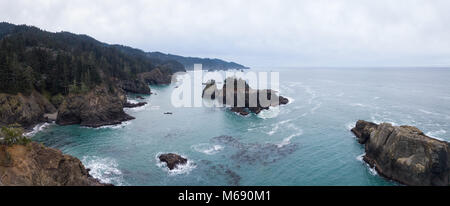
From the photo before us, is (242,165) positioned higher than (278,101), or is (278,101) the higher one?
(278,101)

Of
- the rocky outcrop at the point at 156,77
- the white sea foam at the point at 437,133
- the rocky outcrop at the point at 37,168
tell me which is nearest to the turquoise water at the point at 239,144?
the white sea foam at the point at 437,133

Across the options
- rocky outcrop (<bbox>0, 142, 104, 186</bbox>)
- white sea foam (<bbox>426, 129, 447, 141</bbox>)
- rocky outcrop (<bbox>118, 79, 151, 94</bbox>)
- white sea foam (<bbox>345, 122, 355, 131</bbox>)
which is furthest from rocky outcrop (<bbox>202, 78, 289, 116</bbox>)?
rocky outcrop (<bbox>0, 142, 104, 186</bbox>)

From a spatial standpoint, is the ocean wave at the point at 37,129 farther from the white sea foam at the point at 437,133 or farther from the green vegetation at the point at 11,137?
the white sea foam at the point at 437,133

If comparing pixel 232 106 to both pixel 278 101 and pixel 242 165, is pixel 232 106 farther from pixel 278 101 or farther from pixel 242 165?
pixel 242 165

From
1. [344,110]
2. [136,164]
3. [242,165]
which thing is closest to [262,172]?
[242,165]

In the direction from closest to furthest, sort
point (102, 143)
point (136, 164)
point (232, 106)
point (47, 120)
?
point (136, 164), point (102, 143), point (47, 120), point (232, 106)

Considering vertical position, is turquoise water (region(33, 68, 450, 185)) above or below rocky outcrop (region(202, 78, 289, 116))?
below

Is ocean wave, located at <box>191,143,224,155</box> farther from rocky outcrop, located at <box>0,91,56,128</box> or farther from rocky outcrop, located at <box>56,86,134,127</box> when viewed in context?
rocky outcrop, located at <box>0,91,56,128</box>

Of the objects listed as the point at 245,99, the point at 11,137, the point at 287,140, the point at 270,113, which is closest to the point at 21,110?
the point at 11,137
